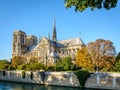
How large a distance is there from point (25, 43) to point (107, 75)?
2791 inches

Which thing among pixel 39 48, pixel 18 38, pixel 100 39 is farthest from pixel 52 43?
pixel 100 39

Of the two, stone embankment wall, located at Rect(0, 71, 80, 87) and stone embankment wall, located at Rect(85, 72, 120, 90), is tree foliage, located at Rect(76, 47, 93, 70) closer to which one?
stone embankment wall, located at Rect(0, 71, 80, 87)

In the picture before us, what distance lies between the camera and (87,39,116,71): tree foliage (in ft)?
143

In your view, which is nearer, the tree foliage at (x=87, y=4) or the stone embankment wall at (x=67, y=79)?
the tree foliage at (x=87, y=4)

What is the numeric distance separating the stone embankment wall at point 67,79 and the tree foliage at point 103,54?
6.22 metres

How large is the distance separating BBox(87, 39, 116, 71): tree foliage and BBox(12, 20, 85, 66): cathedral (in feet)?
95.2

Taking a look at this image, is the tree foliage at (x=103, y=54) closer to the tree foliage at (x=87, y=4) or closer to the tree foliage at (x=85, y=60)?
the tree foliage at (x=85, y=60)

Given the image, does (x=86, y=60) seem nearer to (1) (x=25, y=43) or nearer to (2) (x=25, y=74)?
(2) (x=25, y=74)

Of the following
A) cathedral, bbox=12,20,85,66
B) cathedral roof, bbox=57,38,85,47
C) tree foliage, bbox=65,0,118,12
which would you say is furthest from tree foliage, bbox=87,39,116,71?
cathedral roof, bbox=57,38,85,47

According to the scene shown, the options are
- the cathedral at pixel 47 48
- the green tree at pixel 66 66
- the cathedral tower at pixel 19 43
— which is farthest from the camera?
the cathedral tower at pixel 19 43

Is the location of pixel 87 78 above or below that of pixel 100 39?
below

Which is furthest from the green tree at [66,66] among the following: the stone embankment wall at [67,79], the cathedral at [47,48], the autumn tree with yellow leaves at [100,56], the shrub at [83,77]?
the cathedral at [47,48]

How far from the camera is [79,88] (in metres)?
37.2

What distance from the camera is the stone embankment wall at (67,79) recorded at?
3519cm
